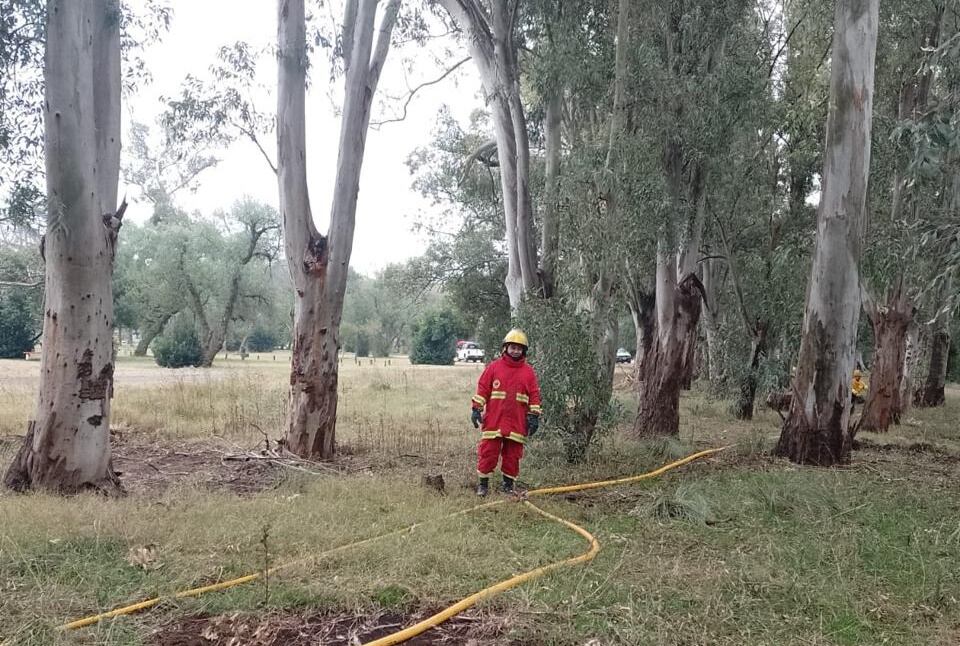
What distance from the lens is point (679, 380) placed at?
11445 millimetres

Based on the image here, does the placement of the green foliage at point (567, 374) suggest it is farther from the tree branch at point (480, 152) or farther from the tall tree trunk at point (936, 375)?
the tall tree trunk at point (936, 375)

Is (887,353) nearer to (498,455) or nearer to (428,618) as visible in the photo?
(498,455)

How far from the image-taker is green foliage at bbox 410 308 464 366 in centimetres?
4394

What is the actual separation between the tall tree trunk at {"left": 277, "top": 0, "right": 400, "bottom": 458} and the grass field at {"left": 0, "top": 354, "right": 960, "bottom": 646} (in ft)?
2.83

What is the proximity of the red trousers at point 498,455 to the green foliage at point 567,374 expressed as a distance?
63.2 inches

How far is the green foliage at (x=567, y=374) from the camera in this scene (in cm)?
834

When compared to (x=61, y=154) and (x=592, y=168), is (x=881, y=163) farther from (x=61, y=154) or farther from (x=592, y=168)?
(x=61, y=154)

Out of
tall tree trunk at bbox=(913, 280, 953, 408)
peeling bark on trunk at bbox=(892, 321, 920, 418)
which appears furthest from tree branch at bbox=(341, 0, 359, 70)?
tall tree trunk at bbox=(913, 280, 953, 408)

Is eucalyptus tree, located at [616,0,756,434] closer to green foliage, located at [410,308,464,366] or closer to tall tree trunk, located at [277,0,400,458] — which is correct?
tall tree trunk, located at [277,0,400,458]

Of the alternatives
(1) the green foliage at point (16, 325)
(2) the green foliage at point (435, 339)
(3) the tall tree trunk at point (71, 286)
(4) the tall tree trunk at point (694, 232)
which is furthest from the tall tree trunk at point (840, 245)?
(1) the green foliage at point (16, 325)

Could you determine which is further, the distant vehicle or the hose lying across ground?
the distant vehicle

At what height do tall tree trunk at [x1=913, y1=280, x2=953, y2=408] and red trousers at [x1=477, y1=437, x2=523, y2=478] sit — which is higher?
tall tree trunk at [x1=913, y1=280, x2=953, y2=408]

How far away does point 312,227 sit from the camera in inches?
348

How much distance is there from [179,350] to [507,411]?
102ft
